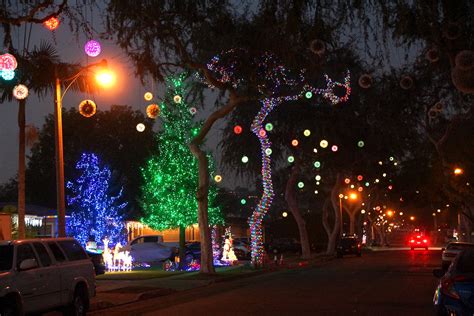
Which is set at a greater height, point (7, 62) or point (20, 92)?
point (20, 92)

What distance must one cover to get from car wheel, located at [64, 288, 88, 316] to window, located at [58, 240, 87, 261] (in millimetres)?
727

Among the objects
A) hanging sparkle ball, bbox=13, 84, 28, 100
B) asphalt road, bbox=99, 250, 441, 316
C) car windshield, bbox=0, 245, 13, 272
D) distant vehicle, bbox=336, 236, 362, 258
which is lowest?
asphalt road, bbox=99, 250, 441, 316

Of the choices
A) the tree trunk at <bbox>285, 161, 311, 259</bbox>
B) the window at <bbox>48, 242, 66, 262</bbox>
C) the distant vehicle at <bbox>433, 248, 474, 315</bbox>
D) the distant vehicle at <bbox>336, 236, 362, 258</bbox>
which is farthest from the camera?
the distant vehicle at <bbox>336, 236, 362, 258</bbox>

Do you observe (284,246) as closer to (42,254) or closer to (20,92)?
(20,92)

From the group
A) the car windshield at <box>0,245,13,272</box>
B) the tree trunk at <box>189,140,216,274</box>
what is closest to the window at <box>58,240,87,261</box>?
the car windshield at <box>0,245,13,272</box>

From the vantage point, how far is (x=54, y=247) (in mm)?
14734

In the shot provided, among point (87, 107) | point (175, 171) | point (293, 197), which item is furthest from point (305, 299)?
point (293, 197)

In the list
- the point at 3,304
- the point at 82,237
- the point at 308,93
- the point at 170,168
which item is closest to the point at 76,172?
the point at 82,237

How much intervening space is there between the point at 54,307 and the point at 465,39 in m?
11.2

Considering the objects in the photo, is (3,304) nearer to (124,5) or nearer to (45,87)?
(124,5)

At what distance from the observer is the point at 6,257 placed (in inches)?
509

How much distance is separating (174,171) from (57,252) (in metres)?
21.6

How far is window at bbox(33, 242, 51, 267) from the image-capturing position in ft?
45.9

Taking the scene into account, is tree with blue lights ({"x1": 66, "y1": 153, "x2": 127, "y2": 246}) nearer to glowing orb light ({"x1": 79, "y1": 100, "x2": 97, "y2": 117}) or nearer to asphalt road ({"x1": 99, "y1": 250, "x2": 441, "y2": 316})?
Result: asphalt road ({"x1": 99, "y1": 250, "x2": 441, "y2": 316})
